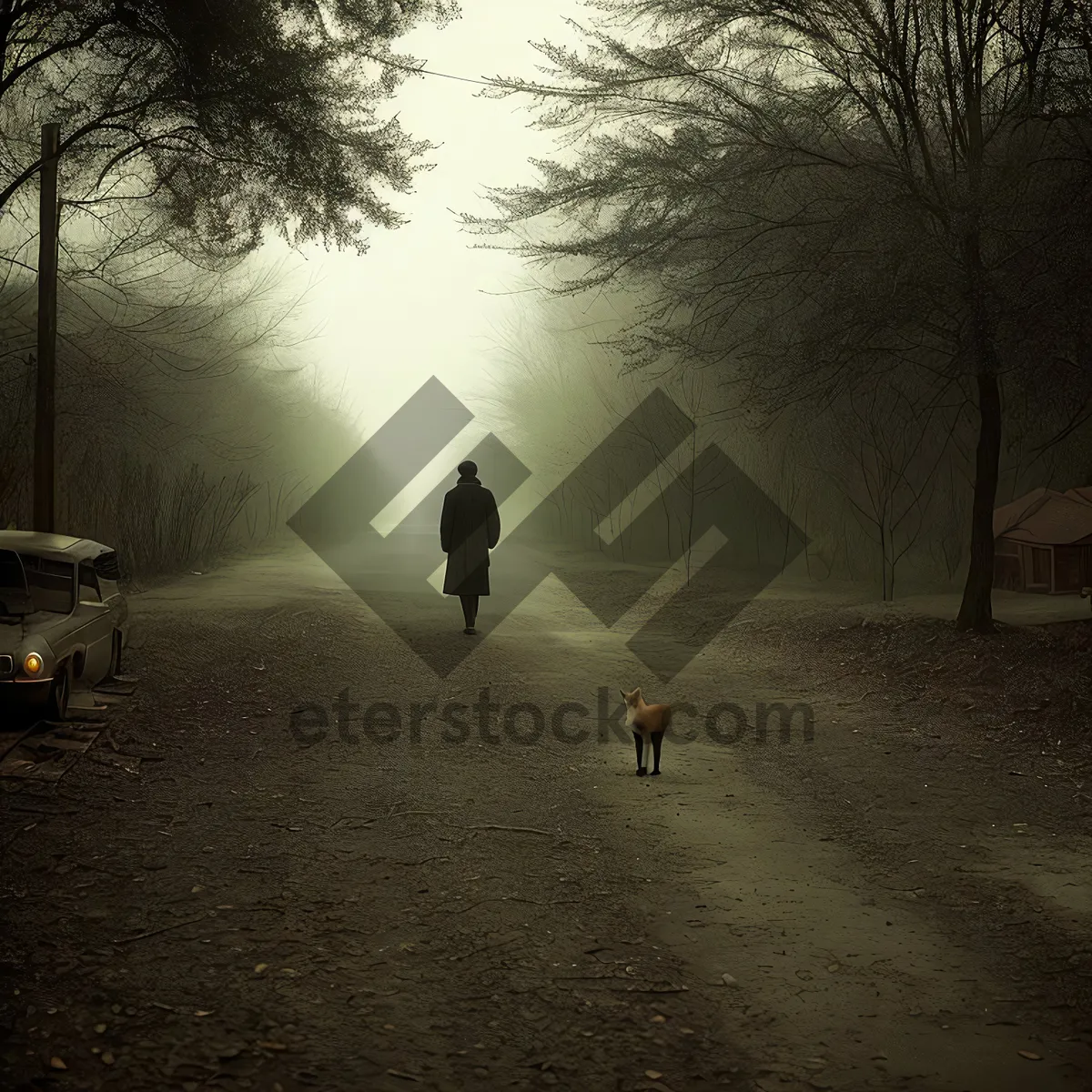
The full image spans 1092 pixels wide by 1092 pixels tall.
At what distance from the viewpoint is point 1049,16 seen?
10039 millimetres

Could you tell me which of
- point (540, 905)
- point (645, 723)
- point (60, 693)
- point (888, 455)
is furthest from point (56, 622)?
point (888, 455)

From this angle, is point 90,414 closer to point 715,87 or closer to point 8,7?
point 8,7

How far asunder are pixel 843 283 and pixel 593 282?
9.14ft

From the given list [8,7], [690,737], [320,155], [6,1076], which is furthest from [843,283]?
[6,1076]

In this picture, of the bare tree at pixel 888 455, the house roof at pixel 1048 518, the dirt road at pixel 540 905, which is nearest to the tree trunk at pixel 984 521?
the dirt road at pixel 540 905

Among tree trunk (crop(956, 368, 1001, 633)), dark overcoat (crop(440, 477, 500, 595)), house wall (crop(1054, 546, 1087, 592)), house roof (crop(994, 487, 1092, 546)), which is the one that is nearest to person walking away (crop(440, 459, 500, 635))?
dark overcoat (crop(440, 477, 500, 595))

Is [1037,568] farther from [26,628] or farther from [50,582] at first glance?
[26,628]

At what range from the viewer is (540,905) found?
4.84 meters

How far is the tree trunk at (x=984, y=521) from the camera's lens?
1126cm

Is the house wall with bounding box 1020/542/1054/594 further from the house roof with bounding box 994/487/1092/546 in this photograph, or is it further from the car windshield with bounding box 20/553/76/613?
the car windshield with bounding box 20/553/76/613

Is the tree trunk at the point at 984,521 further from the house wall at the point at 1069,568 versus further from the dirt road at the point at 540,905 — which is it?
the house wall at the point at 1069,568

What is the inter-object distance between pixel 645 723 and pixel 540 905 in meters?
2.17

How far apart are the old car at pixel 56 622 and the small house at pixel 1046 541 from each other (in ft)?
36.5

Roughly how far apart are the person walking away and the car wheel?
5.27 metres
